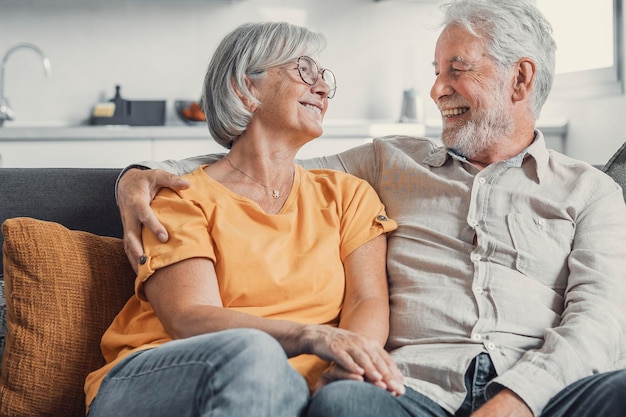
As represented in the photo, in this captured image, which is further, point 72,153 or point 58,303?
point 72,153

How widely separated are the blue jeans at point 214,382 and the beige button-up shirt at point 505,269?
0.39 metres

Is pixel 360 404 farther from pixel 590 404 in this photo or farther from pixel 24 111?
pixel 24 111

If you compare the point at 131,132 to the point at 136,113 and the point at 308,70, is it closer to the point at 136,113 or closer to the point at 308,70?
the point at 136,113

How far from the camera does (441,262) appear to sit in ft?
6.61

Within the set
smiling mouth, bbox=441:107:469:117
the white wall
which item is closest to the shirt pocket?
smiling mouth, bbox=441:107:469:117

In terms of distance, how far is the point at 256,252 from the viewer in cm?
190

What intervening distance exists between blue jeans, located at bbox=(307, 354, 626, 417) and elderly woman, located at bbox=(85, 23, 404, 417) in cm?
4

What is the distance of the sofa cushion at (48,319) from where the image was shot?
1853 millimetres

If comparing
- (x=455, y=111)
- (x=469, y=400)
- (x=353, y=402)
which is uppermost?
(x=455, y=111)

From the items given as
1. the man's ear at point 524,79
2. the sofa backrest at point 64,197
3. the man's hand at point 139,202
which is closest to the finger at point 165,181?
the man's hand at point 139,202

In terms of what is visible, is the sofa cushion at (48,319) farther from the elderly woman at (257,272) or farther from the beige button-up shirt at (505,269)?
the beige button-up shirt at (505,269)

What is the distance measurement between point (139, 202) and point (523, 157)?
926 millimetres

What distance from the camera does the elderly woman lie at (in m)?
1.53

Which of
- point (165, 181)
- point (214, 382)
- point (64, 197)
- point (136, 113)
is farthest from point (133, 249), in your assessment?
point (136, 113)
